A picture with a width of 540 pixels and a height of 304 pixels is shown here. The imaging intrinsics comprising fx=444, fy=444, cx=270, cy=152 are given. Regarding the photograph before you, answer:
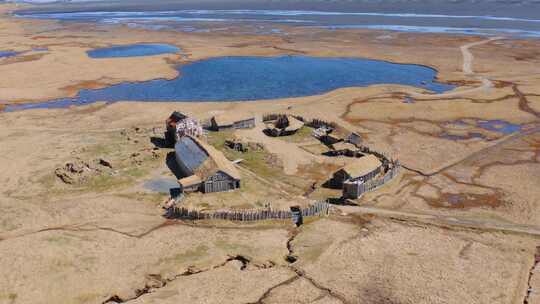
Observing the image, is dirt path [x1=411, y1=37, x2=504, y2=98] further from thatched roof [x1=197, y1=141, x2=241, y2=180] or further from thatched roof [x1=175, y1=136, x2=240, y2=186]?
thatched roof [x1=197, y1=141, x2=241, y2=180]

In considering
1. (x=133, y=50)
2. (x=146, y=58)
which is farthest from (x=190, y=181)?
(x=133, y=50)

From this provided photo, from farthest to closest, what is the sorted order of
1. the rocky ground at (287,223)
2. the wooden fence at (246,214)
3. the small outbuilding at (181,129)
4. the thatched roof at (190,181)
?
the small outbuilding at (181,129) < the thatched roof at (190,181) < the wooden fence at (246,214) < the rocky ground at (287,223)

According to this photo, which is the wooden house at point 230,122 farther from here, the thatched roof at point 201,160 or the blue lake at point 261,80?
the blue lake at point 261,80

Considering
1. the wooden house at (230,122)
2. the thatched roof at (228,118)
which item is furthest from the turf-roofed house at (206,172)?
the thatched roof at (228,118)

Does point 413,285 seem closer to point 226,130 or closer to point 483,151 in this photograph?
point 483,151

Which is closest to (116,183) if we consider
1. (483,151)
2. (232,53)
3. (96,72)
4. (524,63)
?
(483,151)

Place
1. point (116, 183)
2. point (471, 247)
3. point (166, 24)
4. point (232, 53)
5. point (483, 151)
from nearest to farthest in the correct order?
point (471, 247) < point (116, 183) < point (483, 151) < point (232, 53) < point (166, 24)

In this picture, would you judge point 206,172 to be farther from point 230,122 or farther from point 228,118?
point 228,118
